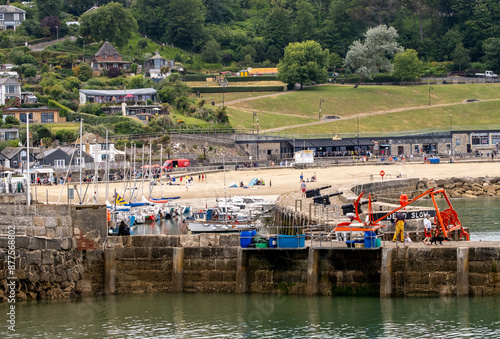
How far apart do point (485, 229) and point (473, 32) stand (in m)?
123

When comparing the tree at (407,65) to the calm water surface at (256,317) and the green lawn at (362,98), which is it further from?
the calm water surface at (256,317)

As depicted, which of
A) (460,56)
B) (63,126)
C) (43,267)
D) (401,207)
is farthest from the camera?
(460,56)

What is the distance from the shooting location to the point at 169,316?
32.4 meters

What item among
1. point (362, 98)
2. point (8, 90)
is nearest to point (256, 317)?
point (8, 90)

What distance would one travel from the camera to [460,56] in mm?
165500

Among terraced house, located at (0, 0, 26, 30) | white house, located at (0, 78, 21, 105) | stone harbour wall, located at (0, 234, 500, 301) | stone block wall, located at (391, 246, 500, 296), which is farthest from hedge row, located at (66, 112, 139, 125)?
stone block wall, located at (391, 246, 500, 296)

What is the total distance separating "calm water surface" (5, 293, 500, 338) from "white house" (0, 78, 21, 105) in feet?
324

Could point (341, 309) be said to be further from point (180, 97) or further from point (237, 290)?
point (180, 97)

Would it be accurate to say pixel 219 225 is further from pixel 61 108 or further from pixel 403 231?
pixel 61 108

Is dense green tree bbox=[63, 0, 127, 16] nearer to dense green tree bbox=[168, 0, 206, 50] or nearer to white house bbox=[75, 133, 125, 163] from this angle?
dense green tree bbox=[168, 0, 206, 50]

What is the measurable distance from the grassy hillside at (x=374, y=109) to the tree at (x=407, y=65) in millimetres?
3310

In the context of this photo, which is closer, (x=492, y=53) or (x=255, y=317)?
(x=255, y=317)

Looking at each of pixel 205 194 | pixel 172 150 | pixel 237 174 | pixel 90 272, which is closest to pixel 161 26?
pixel 172 150

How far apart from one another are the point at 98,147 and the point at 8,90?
36544 millimetres
